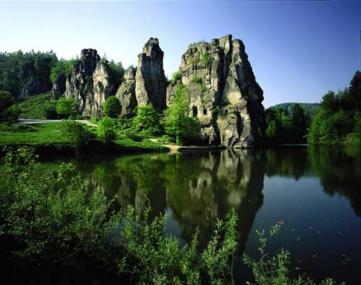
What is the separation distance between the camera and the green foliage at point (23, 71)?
13312 cm

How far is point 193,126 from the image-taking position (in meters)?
74.8

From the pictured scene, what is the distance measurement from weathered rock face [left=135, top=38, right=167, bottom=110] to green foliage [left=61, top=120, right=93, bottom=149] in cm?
4382

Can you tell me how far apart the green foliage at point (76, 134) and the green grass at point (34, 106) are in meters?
54.0

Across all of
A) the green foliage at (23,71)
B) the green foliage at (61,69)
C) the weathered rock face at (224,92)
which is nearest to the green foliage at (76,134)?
the weathered rock face at (224,92)

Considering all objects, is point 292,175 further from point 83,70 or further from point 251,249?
point 83,70

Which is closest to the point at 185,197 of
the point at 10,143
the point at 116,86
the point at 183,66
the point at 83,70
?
the point at 10,143

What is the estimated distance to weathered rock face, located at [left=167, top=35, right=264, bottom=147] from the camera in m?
84.1

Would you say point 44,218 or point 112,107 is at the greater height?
point 112,107

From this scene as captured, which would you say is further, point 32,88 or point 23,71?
point 23,71

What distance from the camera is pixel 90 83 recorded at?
113 meters

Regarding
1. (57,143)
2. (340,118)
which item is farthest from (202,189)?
(340,118)

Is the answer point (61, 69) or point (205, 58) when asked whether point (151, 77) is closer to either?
point (205, 58)

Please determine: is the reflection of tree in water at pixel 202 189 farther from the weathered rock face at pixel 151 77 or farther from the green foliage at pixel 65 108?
the green foliage at pixel 65 108

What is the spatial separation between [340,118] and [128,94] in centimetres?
6832
